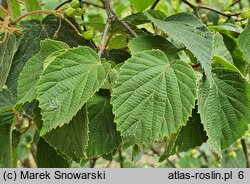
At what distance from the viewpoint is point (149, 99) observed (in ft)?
2.85

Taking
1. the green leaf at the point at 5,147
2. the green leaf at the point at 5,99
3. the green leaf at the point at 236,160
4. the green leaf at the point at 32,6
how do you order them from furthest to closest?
the green leaf at the point at 236,160, the green leaf at the point at 5,99, the green leaf at the point at 32,6, the green leaf at the point at 5,147

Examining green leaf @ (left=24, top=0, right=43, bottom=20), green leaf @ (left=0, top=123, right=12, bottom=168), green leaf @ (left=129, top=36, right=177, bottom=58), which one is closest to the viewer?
green leaf @ (left=129, top=36, right=177, bottom=58)

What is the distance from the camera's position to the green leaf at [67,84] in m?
0.85

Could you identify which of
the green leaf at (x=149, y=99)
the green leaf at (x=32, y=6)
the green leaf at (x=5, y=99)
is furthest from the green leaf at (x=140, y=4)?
the green leaf at (x=5, y=99)

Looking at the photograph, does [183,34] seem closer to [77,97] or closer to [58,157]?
[77,97]

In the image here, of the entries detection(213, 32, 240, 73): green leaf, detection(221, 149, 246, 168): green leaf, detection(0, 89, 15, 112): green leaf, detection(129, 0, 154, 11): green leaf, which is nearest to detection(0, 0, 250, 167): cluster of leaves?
detection(213, 32, 240, 73): green leaf

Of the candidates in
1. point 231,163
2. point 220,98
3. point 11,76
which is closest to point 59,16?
point 11,76

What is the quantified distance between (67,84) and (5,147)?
44 cm

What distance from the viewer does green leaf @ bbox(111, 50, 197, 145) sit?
0.85 m

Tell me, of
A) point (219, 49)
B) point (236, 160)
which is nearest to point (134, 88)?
point (219, 49)

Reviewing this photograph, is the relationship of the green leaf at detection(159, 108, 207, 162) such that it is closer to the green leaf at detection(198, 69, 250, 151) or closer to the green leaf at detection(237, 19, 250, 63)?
the green leaf at detection(198, 69, 250, 151)

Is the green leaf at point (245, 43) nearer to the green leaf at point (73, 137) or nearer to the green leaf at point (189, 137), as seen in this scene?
the green leaf at point (189, 137)

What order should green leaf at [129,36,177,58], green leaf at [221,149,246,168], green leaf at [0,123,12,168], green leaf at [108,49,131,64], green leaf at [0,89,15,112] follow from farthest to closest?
1. green leaf at [221,149,246,168]
2. green leaf at [0,89,15,112]
3. green leaf at [0,123,12,168]
4. green leaf at [108,49,131,64]
5. green leaf at [129,36,177,58]

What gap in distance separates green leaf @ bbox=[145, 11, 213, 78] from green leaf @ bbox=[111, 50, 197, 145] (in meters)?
0.03
